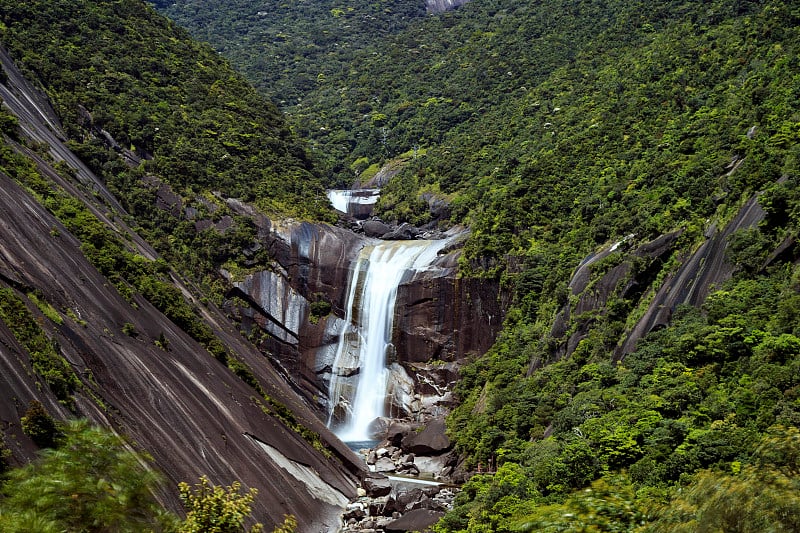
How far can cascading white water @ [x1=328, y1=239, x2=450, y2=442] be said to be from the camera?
4841 centimetres

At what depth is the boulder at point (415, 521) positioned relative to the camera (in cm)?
2650

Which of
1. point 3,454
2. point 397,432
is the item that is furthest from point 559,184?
point 3,454

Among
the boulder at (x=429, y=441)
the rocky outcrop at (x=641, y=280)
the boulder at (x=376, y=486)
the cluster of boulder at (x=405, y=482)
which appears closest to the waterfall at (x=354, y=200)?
the cluster of boulder at (x=405, y=482)

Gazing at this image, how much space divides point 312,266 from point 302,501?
27582 mm

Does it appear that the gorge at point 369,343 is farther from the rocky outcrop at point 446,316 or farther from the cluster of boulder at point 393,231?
the cluster of boulder at point 393,231

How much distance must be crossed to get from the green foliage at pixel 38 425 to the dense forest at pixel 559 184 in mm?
10985

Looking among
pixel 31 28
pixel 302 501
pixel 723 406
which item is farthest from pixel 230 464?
pixel 31 28

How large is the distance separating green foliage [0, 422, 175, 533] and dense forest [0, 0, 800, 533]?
401 cm

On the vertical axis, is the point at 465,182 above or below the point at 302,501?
above

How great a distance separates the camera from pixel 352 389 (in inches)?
1949

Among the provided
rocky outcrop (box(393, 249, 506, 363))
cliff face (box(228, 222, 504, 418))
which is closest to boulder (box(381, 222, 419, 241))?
cliff face (box(228, 222, 504, 418))

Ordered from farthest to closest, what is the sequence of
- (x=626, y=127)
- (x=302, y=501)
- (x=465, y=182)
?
(x=465, y=182)
(x=626, y=127)
(x=302, y=501)

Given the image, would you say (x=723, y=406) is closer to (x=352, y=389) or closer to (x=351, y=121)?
(x=352, y=389)

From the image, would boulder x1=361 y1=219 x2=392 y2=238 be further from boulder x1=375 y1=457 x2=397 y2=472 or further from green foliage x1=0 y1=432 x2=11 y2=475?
green foliage x1=0 y1=432 x2=11 y2=475
